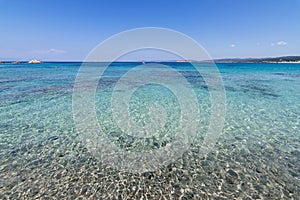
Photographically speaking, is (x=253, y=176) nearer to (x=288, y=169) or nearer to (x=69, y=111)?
(x=288, y=169)

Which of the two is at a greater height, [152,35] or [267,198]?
[152,35]

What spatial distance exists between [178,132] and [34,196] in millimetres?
5441

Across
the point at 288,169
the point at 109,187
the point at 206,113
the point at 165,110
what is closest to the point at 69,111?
the point at 165,110

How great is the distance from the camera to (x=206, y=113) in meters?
10.2

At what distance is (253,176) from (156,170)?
2.63m

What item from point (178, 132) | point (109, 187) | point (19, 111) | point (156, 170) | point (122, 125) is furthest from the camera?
point (19, 111)

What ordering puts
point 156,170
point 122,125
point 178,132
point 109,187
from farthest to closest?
point 122,125, point 178,132, point 156,170, point 109,187

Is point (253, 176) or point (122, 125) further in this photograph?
point (122, 125)

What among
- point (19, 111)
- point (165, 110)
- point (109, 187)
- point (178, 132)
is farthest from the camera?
point (165, 110)

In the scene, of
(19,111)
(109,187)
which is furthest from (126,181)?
(19,111)

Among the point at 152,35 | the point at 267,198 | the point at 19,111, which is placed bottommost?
the point at 267,198

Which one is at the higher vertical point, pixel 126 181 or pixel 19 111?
pixel 19 111

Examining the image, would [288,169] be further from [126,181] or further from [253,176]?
[126,181]

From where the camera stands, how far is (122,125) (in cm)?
843
